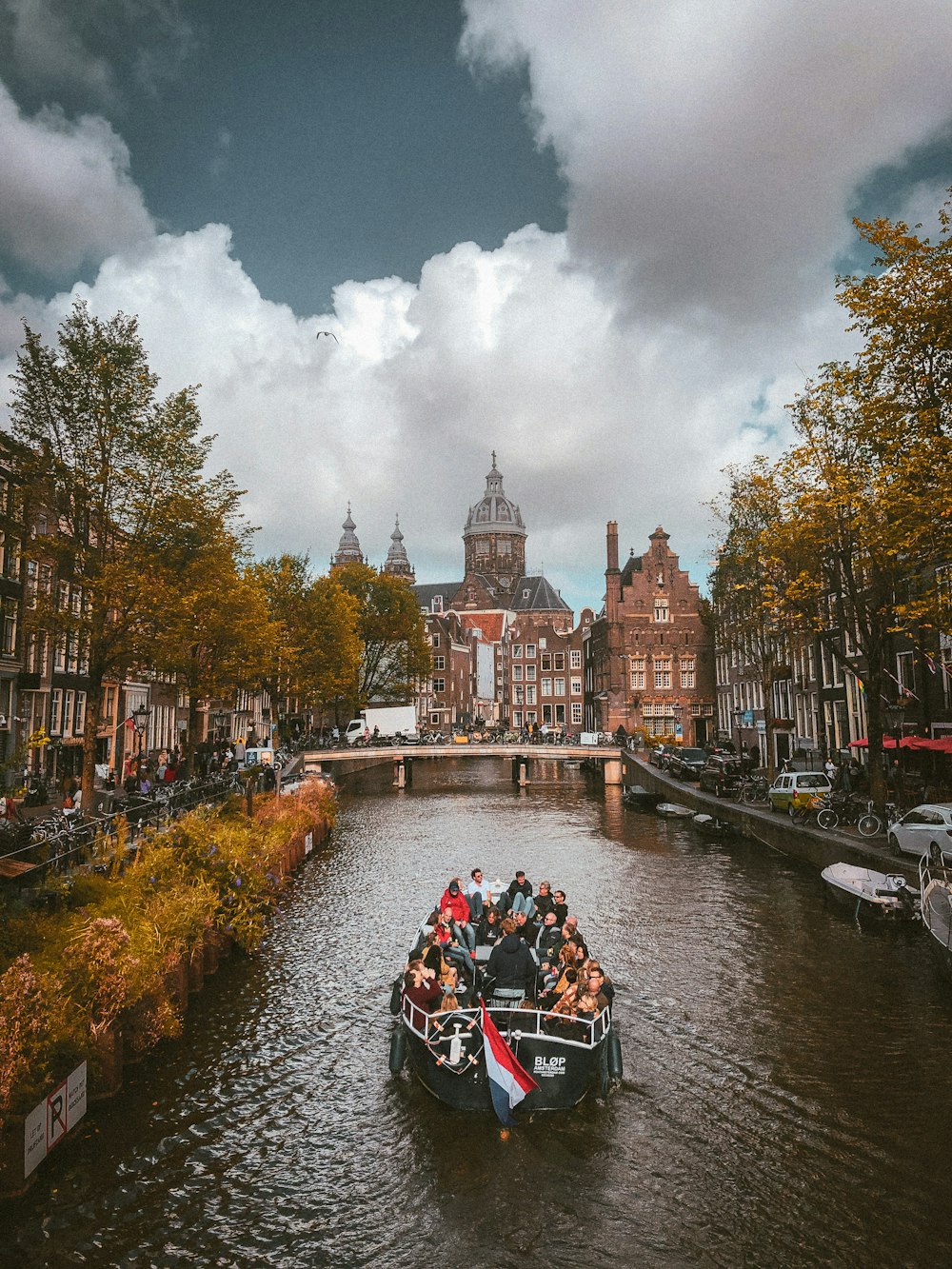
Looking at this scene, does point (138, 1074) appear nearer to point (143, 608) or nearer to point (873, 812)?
point (143, 608)

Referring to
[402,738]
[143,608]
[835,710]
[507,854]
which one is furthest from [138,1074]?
[402,738]

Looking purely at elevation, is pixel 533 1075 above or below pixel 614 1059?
above

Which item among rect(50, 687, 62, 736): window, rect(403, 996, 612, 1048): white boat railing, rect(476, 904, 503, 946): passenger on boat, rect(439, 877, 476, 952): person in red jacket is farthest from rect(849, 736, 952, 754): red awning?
rect(50, 687, 62, 736): window

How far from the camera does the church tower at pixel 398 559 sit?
178m

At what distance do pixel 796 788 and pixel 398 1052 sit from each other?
1070 inches

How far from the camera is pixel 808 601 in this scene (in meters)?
32.2

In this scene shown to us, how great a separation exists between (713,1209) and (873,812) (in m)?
22.8

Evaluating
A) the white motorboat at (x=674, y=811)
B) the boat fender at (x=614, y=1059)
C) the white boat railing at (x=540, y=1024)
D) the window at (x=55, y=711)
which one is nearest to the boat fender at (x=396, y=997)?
the white boat railing at (x=540, y=1024)

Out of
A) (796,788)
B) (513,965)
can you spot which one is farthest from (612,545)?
(513,965)

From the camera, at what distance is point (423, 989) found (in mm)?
15289

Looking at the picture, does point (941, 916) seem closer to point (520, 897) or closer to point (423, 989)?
point (520, 897)

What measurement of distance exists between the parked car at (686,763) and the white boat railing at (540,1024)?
44305mm

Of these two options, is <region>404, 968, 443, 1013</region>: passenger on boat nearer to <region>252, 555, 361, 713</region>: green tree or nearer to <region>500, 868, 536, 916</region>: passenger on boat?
<region>500, 868, 536, 916</region>: passenger on boat

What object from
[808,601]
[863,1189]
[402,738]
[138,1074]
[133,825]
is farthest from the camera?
[402,738]
